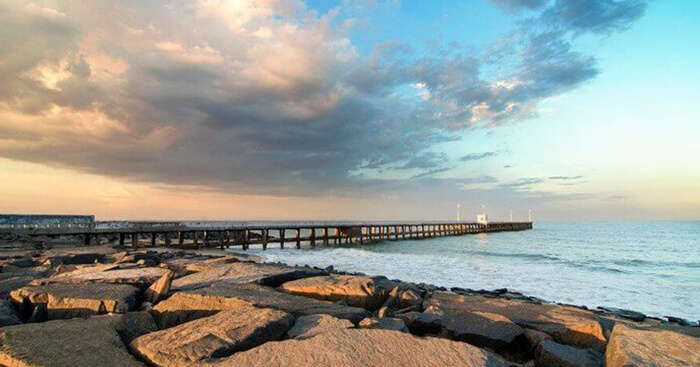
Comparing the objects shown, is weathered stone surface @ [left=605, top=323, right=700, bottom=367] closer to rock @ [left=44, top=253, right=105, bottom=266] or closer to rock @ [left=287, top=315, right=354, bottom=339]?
rock @ [left=287, top=315, right=354, bottom=339]

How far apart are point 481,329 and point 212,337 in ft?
11.4

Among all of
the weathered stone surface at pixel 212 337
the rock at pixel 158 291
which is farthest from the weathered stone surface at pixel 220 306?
the weathered stone surface at pixel 212 337

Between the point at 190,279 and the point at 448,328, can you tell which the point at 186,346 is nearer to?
the point at 448,328

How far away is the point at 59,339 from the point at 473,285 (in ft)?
46.0

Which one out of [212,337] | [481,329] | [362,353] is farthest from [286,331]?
[481,329]

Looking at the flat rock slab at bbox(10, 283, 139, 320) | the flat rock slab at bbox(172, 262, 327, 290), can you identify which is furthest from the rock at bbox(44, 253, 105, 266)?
the flat rock slab at bbox(10, 283, 139, 320)

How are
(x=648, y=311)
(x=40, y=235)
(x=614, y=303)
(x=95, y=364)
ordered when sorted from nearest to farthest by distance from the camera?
(x=95, y=364) < (x=648, y=311) < (x=614, y=303) < (x=40, y=235)

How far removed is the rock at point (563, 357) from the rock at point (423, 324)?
4.32 feet

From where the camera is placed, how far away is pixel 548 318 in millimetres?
5684

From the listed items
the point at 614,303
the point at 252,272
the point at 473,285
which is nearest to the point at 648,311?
the point at 614,303

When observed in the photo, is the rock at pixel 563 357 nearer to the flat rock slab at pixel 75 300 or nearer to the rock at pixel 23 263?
the flat rock slab at pixel 75 300

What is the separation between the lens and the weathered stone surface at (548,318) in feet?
16.1

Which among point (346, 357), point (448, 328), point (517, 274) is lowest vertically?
point (517, 274)

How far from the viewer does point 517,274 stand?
725 inches
